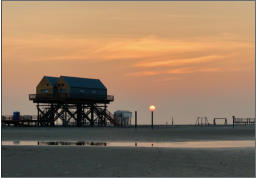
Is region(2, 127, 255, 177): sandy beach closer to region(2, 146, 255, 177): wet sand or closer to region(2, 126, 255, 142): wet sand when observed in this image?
region(2, 146, 255, 177): wet sand

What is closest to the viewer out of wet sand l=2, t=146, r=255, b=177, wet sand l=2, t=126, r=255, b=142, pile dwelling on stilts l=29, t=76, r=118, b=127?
wet sand l=2, t=146, r=255, b=177

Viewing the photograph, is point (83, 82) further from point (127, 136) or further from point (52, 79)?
point (127, 136)

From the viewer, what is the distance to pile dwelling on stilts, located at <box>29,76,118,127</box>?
267 ft

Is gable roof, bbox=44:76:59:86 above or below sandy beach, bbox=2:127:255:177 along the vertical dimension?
above

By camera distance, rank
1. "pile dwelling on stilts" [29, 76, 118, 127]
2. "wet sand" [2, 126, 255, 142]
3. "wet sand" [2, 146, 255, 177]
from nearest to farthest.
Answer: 1. "wet sand" [2, 146, 255, 177]
2. "wet sand" [2, 126, 255, 142]
3. "pile dwelling on stilts" [29, 76, 118, 127]

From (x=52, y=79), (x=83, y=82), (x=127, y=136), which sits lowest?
(x=127, y=136)

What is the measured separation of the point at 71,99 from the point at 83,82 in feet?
15.2

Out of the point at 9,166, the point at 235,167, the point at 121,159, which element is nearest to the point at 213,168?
the point at 235,167

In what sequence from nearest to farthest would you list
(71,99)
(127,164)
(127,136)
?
(127,164)
(127,136)
(71,99)

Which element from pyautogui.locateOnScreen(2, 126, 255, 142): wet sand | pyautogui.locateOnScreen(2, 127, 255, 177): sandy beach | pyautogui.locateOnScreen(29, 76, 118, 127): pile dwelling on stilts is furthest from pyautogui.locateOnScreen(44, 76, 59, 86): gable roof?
pyautogui.locateOnScreen(2, 127, 255, 177): sandy beach

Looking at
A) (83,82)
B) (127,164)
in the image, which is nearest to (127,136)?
(127,164)

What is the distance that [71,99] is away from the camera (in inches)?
3189

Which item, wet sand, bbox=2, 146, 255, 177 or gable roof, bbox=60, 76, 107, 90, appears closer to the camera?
wet sand, bbox=2, 146, 255, 177

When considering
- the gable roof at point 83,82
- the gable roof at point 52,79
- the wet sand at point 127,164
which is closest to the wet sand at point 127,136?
the wet sand at point 127,164
